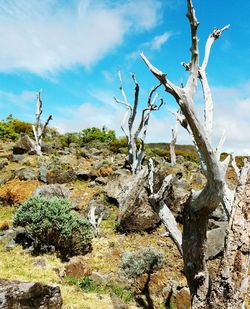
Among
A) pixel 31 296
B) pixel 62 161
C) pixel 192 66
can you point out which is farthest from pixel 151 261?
pixel 62 161

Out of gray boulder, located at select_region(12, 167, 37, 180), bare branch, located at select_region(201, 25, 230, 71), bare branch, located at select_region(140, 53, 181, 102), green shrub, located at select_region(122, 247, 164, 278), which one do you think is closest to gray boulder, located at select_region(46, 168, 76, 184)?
gray boulder, located at select_region(12, 167, 37, 180)

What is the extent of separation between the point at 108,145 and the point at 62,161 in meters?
18.2

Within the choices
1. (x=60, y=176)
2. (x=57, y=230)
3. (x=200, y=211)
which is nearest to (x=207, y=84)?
(x=200, y=211)

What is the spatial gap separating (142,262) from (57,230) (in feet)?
11.6

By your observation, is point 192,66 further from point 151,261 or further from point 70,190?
point 70,190

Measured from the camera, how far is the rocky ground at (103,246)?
11.7m

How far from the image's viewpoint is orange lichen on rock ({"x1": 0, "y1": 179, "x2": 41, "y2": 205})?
2022 centimetres

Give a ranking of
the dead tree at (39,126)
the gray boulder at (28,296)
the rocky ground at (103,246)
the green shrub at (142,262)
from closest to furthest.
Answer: the gray boulder at (28,296), the rocky ground at (103,246), the green shrub at (142,262), the dead tree at (39,126)

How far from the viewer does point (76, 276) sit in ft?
42.2

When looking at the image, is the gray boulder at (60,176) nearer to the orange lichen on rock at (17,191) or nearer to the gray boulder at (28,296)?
the orange lichen on rock at (17,191)

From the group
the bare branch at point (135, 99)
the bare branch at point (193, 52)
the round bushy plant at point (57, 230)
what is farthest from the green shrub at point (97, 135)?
the bare branch at point (193, 52)

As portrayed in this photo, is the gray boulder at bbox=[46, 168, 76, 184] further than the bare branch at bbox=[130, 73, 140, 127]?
No

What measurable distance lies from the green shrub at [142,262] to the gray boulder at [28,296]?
3.54 metres

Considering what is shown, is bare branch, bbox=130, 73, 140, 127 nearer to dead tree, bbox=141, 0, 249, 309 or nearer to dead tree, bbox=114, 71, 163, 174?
dead tree, bbox=114, 71, 163, 174
